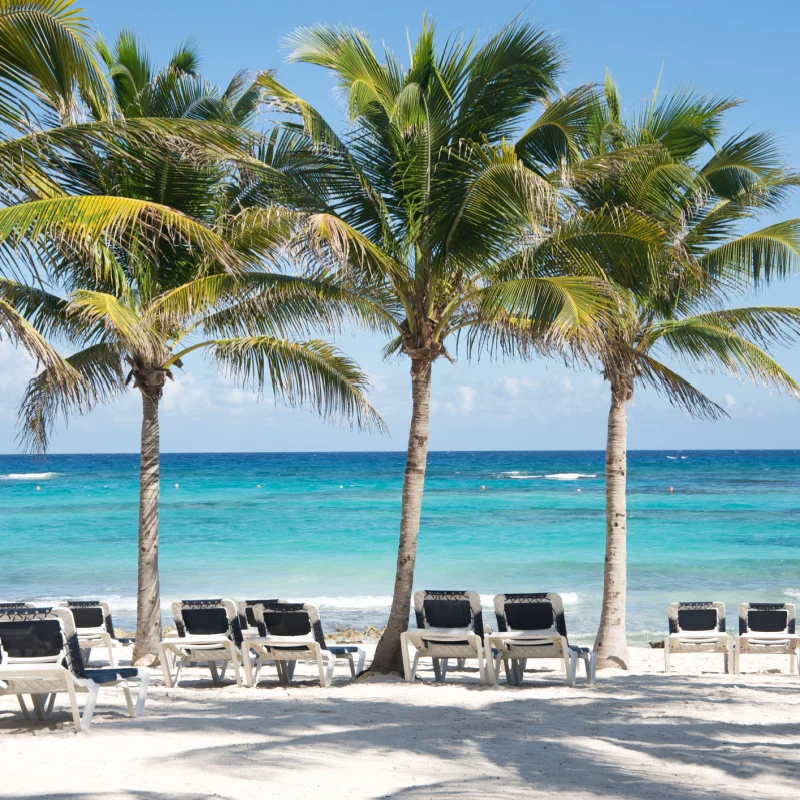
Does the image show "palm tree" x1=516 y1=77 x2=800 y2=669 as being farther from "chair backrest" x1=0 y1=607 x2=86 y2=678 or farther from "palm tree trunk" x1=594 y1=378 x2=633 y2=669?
"chair backrest" x1=0 y1=607 x2=86 y2=678

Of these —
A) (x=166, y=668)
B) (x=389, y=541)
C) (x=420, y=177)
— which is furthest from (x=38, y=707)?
(x=389, y=541)

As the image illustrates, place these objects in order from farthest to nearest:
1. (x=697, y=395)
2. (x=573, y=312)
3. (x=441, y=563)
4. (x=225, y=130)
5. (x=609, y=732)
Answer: (x=441, y=563), (x=697, y=395), (x=573, y=312), (x=225, y=130), (x=609, y=732)

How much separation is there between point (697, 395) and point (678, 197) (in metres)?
2.32

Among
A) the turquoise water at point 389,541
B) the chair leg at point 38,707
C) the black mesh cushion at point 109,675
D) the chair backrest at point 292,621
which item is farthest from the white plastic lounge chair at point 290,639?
the turquoise water at point 389,541

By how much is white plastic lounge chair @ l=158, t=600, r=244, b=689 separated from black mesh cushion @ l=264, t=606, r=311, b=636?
38 cm

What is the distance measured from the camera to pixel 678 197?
10133 mm

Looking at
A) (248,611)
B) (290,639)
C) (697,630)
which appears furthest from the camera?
(697,630)

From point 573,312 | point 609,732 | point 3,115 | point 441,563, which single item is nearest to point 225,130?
point 3,115

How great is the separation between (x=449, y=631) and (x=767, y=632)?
4105 mm

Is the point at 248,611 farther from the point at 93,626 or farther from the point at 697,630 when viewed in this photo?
the point at 697,630

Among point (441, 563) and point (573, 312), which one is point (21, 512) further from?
point (573, 312)

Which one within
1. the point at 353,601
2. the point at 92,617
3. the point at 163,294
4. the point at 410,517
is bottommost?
the point at 353,601

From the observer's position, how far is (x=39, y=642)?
6.21 meters

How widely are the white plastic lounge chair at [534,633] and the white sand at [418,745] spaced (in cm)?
34
